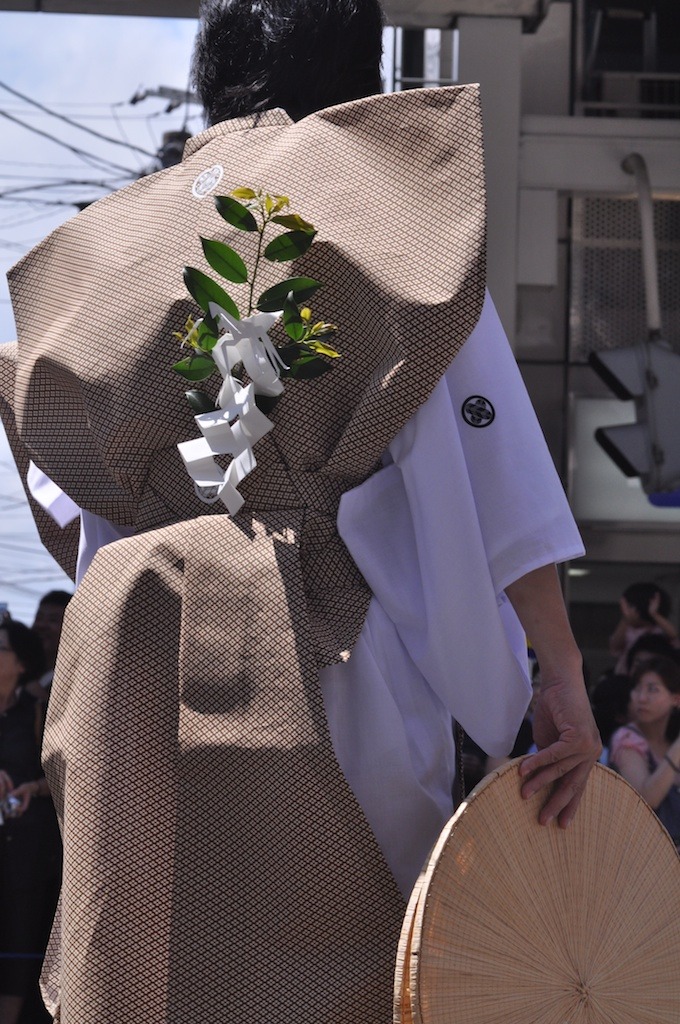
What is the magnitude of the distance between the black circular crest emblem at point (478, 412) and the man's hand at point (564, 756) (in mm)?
283

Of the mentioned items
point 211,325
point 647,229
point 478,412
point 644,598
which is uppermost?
point 211,325

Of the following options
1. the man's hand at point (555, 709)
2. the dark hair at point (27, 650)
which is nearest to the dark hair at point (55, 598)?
the dark hair at point (27, 650)

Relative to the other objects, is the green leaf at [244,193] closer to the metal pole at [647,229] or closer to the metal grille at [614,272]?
the metal pole at [647,229]

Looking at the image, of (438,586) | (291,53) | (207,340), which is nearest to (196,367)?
(207,340)

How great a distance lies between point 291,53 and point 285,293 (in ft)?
1.21

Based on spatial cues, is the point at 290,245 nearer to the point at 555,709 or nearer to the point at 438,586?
the point at 438,586

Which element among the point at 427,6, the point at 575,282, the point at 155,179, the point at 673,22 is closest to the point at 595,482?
the point at 575,282

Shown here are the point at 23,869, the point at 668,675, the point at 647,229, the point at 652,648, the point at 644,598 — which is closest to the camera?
the point at 23,869

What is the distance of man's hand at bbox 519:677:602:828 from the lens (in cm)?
138

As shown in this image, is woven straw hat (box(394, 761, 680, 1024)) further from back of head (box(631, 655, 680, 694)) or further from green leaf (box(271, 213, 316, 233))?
back of head (box(631, 655, 680, 694))

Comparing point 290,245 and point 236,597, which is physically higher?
point 290,245

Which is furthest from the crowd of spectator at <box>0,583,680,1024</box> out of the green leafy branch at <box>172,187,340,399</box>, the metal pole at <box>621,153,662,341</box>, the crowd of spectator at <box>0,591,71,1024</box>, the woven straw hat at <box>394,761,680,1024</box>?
the green leafy branch at <box>172,187,340,399</box>

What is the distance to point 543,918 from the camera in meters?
1.36

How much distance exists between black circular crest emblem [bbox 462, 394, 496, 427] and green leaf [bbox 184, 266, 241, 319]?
0.26 m
